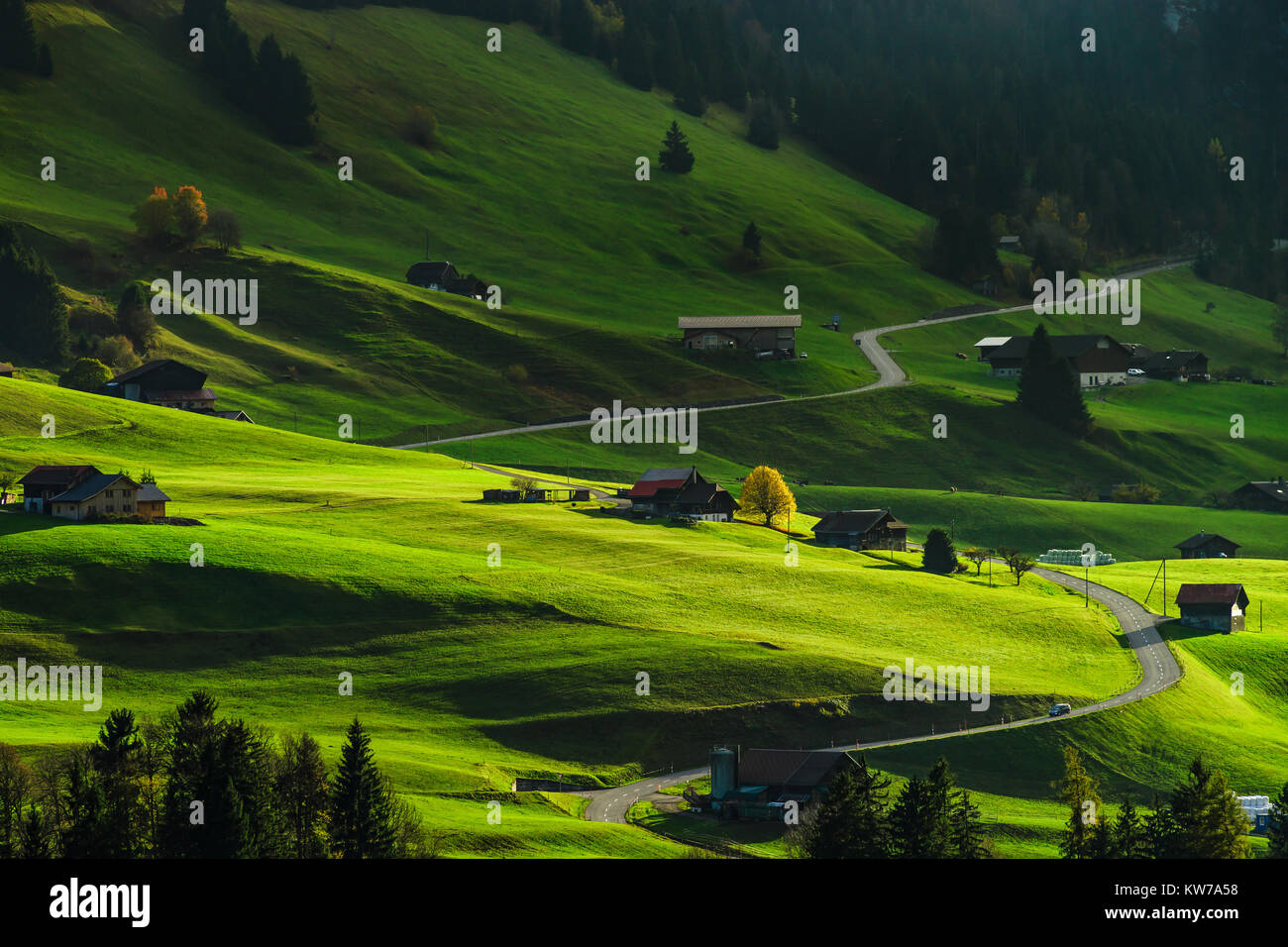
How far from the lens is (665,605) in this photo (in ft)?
301

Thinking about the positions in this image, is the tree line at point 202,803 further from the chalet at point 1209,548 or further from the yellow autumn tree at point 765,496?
the chalet at point 1209,548

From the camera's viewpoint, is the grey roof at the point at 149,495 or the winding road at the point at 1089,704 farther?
the grey roof at the point at 149,495

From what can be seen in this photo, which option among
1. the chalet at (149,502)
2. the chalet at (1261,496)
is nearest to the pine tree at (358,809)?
the chalet at (149,502)

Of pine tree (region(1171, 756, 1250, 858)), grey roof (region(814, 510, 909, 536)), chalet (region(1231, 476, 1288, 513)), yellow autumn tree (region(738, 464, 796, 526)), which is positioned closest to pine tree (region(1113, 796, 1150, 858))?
pine tree (region(1171, 756, 1250, 858))

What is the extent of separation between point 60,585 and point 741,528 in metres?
53.4

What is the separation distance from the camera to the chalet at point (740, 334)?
188875 millimetres

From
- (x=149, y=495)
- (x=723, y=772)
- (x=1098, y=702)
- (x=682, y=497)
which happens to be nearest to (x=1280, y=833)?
(x=723, y=772)

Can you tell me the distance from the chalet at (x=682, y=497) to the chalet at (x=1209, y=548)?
142 ft

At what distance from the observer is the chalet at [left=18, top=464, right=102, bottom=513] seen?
3816 inches

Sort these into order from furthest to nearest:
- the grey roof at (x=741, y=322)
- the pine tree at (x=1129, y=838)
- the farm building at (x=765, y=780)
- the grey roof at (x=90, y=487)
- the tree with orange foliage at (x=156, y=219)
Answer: the grey roof at (x=741, y=322)
the tree with orange foliage at (x=156, y=219)
the grey roof at (x=90, y=487)
the farm building at (x=765, y=780)
the pine tree at (x=1129, y=838)

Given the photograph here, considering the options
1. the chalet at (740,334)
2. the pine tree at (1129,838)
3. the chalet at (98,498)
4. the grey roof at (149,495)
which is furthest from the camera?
the chalet at (740,334)

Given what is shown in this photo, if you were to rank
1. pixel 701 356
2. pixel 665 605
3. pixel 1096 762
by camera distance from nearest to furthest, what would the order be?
pixel 1096 762 < pixel 665 605 < pixel 701 356
